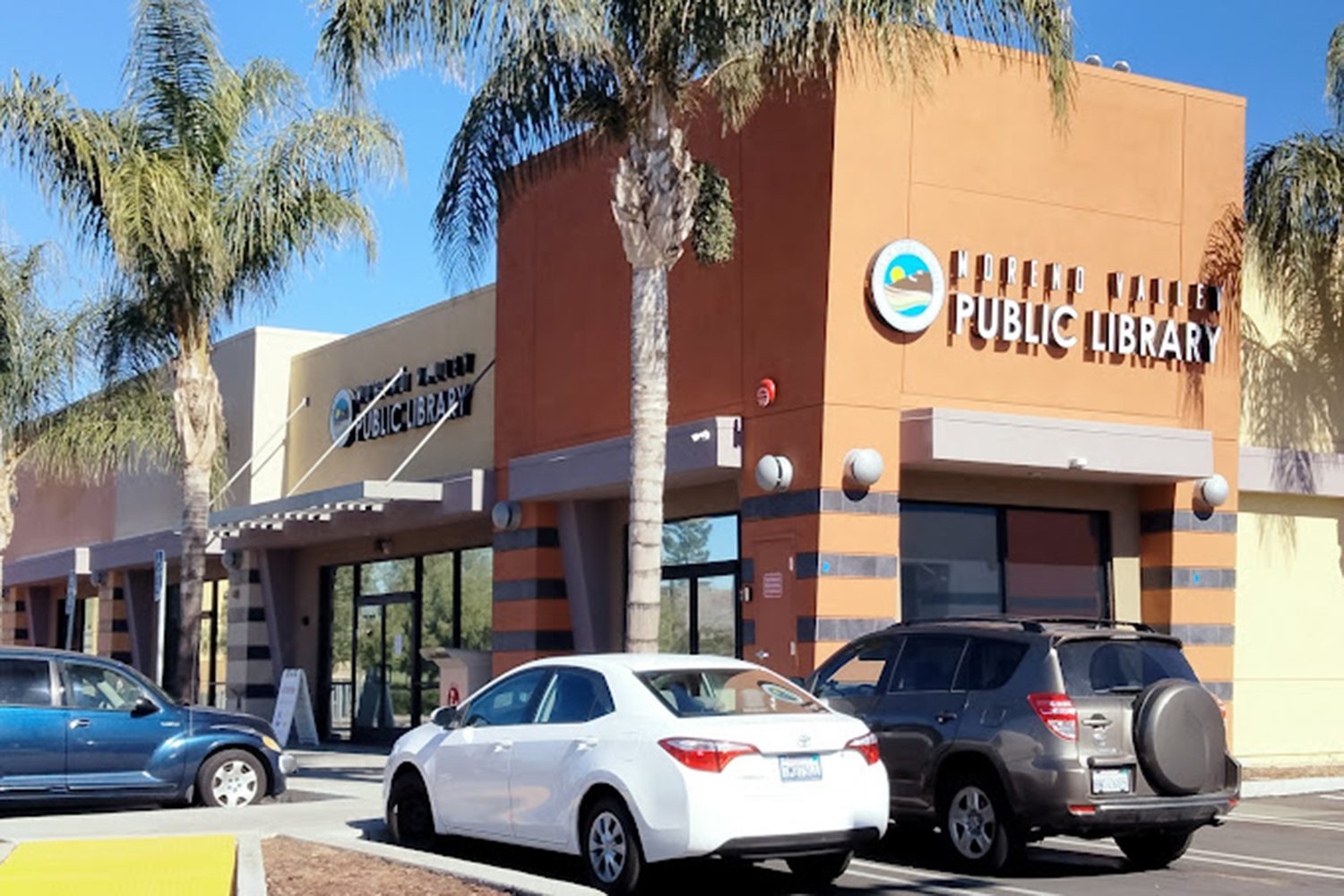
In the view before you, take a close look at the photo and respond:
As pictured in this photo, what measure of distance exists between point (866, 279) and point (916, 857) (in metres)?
7.22

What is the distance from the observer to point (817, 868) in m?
12.3

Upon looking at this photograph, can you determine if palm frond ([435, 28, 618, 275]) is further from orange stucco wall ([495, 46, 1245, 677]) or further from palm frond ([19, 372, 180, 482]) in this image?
palm frond ([19, 372, 180, 482])

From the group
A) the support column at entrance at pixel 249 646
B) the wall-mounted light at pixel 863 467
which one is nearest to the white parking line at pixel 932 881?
the wall-mounted light at pixel 863 467

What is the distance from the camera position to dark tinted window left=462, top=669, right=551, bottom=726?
12852 mm

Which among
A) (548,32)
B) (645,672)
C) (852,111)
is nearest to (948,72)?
(852,111)

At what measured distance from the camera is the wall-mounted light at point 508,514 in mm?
23922

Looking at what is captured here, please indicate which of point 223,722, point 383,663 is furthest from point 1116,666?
point 383,663

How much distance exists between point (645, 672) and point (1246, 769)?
12163mm

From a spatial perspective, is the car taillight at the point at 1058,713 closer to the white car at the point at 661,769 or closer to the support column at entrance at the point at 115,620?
the white car at the point at 661,769

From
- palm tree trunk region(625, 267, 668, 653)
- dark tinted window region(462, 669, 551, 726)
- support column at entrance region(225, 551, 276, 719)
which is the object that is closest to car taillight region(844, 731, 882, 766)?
dark tinted window region(462, 669, 551, 726)

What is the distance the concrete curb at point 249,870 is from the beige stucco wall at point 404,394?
44.4ft

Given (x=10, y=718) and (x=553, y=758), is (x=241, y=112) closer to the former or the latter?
(x=10, y=718)

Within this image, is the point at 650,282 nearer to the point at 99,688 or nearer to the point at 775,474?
the point at 775,474

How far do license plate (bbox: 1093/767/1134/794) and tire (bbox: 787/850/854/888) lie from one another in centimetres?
173
